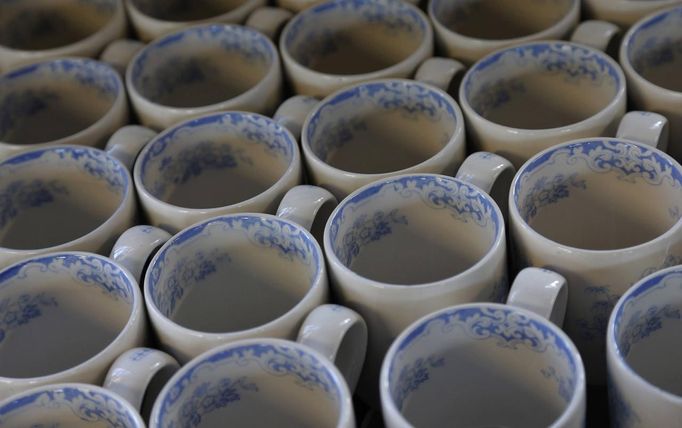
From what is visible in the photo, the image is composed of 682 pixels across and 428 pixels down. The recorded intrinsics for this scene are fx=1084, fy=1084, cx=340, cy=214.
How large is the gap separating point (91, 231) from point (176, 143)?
0.10 metres

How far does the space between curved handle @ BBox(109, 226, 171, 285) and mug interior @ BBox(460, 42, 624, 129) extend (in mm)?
265

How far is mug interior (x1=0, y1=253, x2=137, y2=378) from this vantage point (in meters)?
0.74

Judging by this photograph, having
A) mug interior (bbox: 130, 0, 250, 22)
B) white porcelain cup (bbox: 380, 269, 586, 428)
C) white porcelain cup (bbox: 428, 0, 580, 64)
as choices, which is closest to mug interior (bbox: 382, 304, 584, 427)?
white porcelain cup (bbox: 380, 269, 586, 428)

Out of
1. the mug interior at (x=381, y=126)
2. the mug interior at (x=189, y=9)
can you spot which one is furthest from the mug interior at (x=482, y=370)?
the mug interior at (x=189, y=9)

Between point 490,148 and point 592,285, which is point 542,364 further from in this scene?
point 490,148

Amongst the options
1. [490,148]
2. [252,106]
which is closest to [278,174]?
[252,106]

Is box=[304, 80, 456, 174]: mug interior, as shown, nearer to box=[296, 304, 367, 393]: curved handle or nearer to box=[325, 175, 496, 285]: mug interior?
box=[325, 175, 496, 285]: mug interior

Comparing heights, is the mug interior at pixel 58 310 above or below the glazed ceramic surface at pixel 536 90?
below

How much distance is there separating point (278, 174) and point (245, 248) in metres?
0.11

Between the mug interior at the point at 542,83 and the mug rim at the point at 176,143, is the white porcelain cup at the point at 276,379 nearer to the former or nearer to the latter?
the mug rim at the point at 176,143

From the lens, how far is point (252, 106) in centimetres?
88

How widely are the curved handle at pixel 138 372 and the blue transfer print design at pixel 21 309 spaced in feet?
0.40

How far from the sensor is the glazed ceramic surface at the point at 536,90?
82cm

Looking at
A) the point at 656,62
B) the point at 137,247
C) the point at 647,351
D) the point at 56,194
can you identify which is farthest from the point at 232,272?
the point at 656,62
